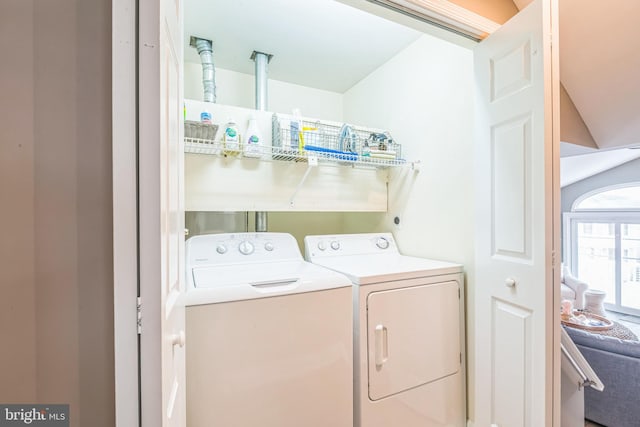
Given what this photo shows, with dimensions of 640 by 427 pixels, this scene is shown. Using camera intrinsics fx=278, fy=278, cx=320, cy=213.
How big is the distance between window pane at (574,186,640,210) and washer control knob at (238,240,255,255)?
19.5 feet

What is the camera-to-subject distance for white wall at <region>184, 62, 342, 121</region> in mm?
2430

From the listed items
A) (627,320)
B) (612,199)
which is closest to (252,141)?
(612,199)

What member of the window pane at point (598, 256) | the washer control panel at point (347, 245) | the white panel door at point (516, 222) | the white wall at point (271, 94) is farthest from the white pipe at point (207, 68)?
the window pane at point (598, 256)

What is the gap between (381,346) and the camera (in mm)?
1443

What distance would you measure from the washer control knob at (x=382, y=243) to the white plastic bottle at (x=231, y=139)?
4.06ft

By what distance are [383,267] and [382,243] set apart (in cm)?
51

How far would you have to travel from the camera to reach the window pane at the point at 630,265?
4.57 m

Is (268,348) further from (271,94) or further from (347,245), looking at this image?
(271,94)

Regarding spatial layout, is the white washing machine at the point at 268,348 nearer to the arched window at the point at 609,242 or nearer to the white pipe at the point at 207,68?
the white pipe at the point at 207,68

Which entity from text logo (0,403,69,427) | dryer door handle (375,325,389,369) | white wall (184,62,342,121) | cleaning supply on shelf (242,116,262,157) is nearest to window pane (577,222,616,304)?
white wall (184,62,342,121)

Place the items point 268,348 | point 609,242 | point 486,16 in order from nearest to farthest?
1. point 268,348
2. point 486,16
3. point 609,242

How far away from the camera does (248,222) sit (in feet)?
7.88

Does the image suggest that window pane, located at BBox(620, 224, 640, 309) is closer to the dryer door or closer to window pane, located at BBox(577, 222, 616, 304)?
window pane, located at BBox(577, 222, 616, 304)

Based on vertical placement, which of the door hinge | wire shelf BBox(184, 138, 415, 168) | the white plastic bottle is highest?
the white plastic bottle
